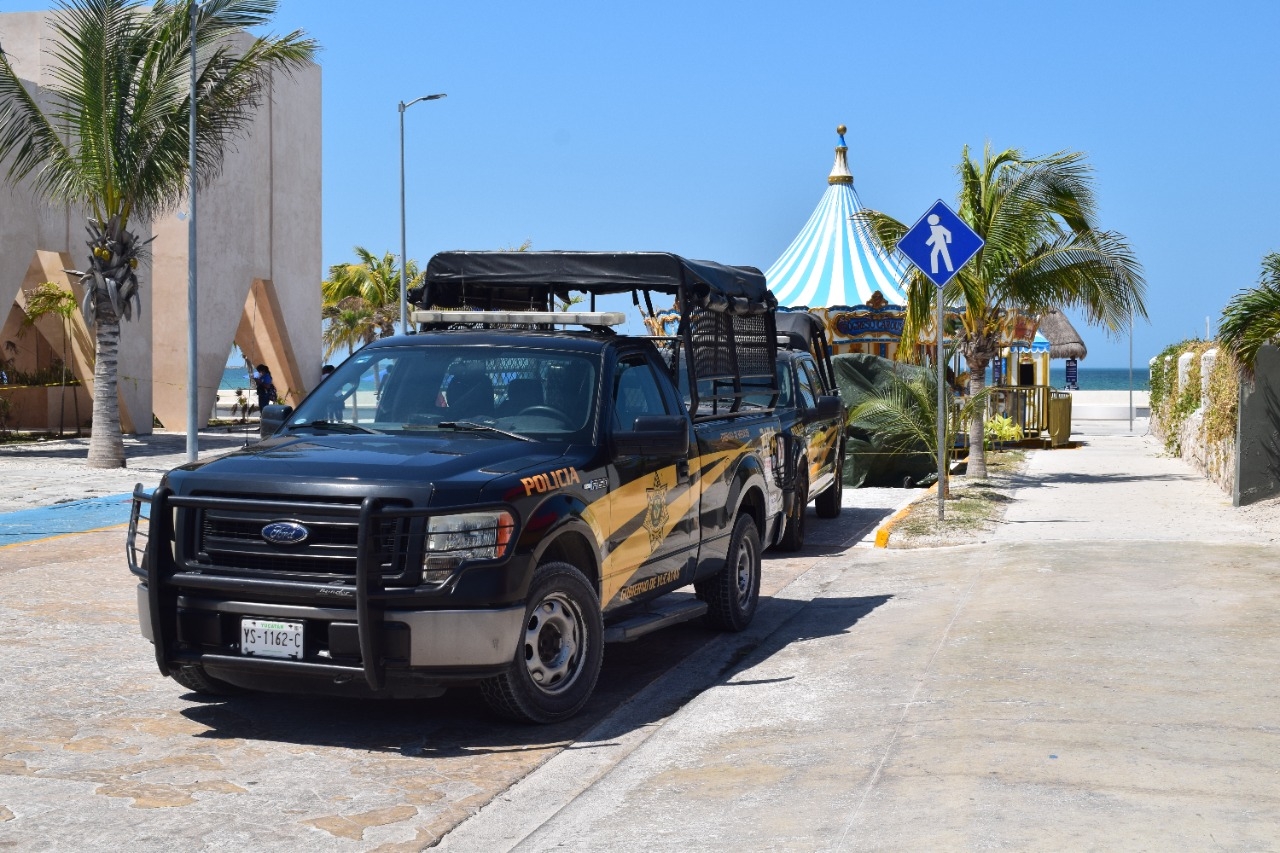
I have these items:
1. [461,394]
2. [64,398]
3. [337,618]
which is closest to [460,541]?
[337,618]

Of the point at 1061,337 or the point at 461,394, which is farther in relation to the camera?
the point at 1061,337

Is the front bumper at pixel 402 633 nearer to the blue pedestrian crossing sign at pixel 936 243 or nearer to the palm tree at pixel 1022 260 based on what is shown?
the blue pedestrian crossing sign at pixel 936 243

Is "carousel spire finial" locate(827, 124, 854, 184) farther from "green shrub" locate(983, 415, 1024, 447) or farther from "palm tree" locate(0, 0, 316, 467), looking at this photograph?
"palm tree" locate(0, 0, 316, 467)

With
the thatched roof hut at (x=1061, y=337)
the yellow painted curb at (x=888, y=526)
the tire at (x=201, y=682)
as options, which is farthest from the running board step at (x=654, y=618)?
the thatched roof hut at (x=1061, y=337)

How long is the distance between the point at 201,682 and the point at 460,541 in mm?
1799

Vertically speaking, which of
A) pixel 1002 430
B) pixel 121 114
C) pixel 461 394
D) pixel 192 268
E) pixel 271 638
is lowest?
pixel 271 638

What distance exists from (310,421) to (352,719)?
1592 mm

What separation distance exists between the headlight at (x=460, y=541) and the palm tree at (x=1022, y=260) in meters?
14.5

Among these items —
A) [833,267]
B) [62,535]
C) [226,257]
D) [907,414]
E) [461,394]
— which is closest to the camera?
[461,394]

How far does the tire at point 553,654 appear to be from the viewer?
6367 mm

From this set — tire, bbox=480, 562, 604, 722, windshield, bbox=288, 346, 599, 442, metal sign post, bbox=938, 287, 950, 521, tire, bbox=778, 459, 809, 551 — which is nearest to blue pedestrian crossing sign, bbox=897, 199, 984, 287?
metal sign post, bbox=938, 287, 950, 521

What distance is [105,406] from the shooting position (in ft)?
73.0

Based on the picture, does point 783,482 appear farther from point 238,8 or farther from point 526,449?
point 238,8

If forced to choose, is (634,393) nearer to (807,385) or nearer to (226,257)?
(807,385)
